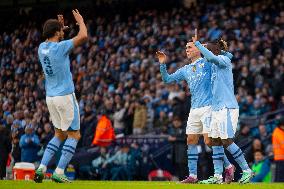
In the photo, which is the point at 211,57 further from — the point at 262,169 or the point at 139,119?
the point at 139,119

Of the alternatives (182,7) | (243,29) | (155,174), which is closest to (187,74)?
(155,174)

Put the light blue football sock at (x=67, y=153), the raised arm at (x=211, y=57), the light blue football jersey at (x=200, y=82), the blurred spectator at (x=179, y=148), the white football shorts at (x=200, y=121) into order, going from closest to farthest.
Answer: the light blue football sock at (x=67, y=153) → the raised arm at (x=211, y=57) → the white football shorts at (x=200, y=121) → the light blue football jersey at (x=200, y=82) → the blurred spectator at (x=179, y=148)

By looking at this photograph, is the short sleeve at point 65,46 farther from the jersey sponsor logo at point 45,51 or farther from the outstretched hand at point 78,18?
the outstretched hand at point 78,18

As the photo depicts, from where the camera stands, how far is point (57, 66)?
11.5 metres

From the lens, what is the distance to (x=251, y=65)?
69.4 ft

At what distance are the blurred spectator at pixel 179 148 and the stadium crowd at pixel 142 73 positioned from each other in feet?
0.32

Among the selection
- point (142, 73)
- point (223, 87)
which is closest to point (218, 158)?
point (223, 87)

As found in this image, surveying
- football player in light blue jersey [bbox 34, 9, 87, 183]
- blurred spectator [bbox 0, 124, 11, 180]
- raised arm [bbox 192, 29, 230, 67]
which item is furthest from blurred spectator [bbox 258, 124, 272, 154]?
football player in light blue jersey [bbox 34, 9, 87, 183]

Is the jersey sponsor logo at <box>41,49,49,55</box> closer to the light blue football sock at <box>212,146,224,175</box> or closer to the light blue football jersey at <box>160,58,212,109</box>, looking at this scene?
the light blue football jersey at <box>160,58,212,109</box>

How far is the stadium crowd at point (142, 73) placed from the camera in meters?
19.7

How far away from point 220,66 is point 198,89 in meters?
0.79

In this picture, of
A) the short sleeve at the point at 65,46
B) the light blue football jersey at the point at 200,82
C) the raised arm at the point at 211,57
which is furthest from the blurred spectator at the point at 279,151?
the short sleeve at the point at 65,46

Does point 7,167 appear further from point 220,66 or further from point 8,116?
point 220,66

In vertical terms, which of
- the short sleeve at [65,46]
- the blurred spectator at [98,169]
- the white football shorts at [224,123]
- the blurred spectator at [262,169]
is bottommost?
the blurred spectator at [98,169]
